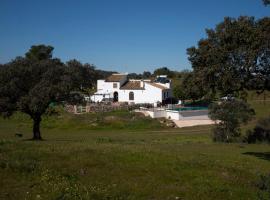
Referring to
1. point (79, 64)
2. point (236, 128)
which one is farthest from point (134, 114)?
point (79, 64)

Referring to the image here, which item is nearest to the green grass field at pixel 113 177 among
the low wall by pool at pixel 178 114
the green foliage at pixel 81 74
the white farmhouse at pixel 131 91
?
the green foliage at pixel 81 74

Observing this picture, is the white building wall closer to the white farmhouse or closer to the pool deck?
the white farmhouse

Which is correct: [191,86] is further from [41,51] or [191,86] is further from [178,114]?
[41,51]

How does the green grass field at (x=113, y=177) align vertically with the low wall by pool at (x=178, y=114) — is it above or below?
below

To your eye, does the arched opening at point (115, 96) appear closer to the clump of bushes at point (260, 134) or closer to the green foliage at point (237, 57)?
the clump of bushes at point (260, 134)

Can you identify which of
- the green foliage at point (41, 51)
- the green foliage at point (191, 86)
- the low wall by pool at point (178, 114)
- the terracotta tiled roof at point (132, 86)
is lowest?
the low wall by pool at point (178, 114)

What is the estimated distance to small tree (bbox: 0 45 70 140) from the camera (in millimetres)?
30281

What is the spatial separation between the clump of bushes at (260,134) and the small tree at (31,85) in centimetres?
2215

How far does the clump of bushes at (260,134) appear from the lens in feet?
134

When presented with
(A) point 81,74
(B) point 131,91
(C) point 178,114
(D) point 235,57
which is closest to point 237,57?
(D) point 235,57

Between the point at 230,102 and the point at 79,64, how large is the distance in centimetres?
1676

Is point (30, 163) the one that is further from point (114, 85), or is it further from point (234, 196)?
point (114, 85)

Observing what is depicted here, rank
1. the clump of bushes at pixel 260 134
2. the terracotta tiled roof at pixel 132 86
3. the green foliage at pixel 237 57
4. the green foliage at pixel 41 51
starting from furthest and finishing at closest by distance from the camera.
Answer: the green foliage at pixel 41 51
the terracotta tiled roof at pixel 132 86
the clump of bushes at pixel 260 134
the green foliage at pixel 237 57

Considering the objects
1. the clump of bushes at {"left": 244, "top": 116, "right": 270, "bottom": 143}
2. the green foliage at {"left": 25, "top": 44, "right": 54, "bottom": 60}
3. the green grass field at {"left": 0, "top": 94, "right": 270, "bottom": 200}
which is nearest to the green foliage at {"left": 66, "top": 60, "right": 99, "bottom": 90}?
the green grass field at {"left": 0, "top": 94, "right": 270, "bottom": 200}
